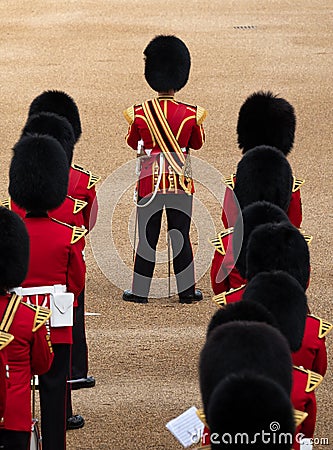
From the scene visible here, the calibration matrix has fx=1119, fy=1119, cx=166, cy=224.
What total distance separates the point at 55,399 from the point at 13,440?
49cm

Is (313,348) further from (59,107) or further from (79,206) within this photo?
(59,107)

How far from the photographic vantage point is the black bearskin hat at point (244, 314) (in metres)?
3.09

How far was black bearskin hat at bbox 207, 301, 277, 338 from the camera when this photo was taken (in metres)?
3.09

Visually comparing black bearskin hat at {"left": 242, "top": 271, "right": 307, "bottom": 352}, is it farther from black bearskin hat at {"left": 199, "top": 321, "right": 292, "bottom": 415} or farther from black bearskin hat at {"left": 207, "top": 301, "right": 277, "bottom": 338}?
black bearskin hat at {"left": 199, "top": 321, "right": 292, "bottom": 415}

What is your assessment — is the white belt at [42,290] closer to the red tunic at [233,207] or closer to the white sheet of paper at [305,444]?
the red tunic at [233,207]

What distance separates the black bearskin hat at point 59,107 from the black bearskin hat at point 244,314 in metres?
2.85

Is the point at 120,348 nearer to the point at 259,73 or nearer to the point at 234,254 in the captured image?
the point at 234,254

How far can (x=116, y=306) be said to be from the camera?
6277 millimetres

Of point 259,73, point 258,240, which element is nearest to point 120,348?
point 258,240

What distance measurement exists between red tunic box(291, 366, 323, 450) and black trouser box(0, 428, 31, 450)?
94 cm

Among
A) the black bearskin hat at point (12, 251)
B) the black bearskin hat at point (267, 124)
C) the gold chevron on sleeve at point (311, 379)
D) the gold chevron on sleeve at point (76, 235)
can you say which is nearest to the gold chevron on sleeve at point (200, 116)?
the black bearskin hat at point (267, 124)

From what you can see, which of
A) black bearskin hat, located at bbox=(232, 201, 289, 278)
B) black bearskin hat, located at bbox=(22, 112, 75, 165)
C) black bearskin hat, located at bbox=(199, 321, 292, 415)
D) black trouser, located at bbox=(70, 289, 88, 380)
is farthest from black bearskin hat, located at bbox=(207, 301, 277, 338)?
black bearskin hat, located at bbox=(22, 112, 75, 165)

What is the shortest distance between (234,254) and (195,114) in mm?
1735

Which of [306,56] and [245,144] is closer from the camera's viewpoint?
[245,144]
